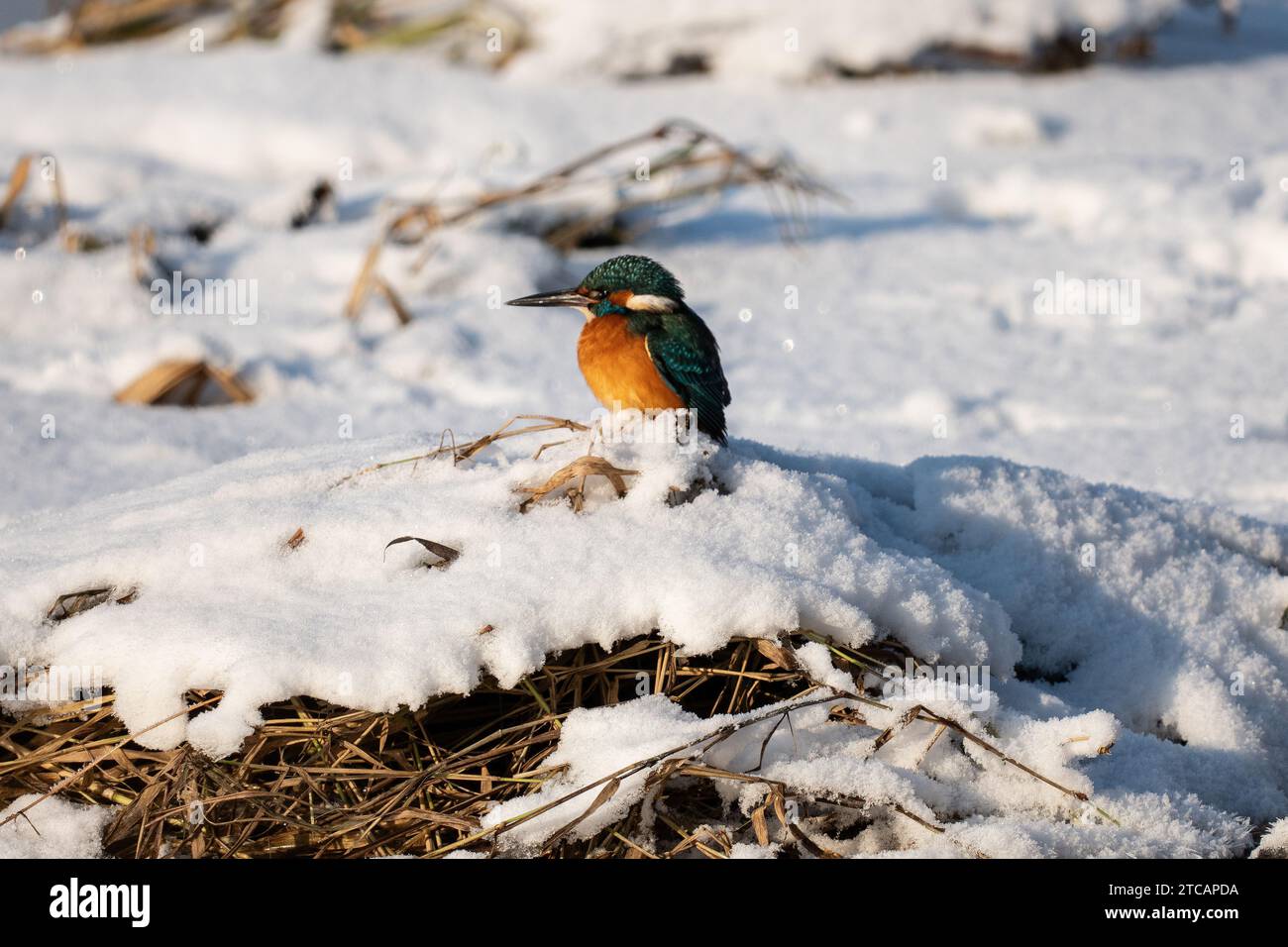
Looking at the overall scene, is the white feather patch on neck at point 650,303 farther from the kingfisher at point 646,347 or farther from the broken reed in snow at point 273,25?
the broken reed in snow at point 273,25

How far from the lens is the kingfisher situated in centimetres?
299

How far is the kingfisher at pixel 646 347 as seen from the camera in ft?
9.82

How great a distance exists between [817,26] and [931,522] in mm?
5040

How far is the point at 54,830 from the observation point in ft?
7.18

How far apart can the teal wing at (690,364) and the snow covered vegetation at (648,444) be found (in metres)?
0.21

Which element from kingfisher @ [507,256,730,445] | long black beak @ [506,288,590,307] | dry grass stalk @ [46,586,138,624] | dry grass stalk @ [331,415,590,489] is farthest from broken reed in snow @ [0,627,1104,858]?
long black beak @ [506,288,590,307]

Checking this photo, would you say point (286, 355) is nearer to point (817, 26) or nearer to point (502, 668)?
point (502, 668)

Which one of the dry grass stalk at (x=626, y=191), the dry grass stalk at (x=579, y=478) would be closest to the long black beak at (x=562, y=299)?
the dry grass stalk at (x=579, y=478)

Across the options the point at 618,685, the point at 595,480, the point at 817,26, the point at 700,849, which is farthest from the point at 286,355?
the point at 817,26

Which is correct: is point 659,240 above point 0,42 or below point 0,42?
below

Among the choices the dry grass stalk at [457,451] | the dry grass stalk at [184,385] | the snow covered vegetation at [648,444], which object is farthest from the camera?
the dry grass stalk at [184,385]

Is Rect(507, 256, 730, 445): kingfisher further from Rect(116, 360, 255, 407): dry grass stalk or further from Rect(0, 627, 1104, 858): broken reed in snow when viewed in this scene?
Rect(116, 360, 255, 407): dry grass stalk

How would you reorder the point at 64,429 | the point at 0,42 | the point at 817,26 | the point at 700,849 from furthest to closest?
the point at 0,42
the point at 817,26
the point at 64,429
the point at 700,849
